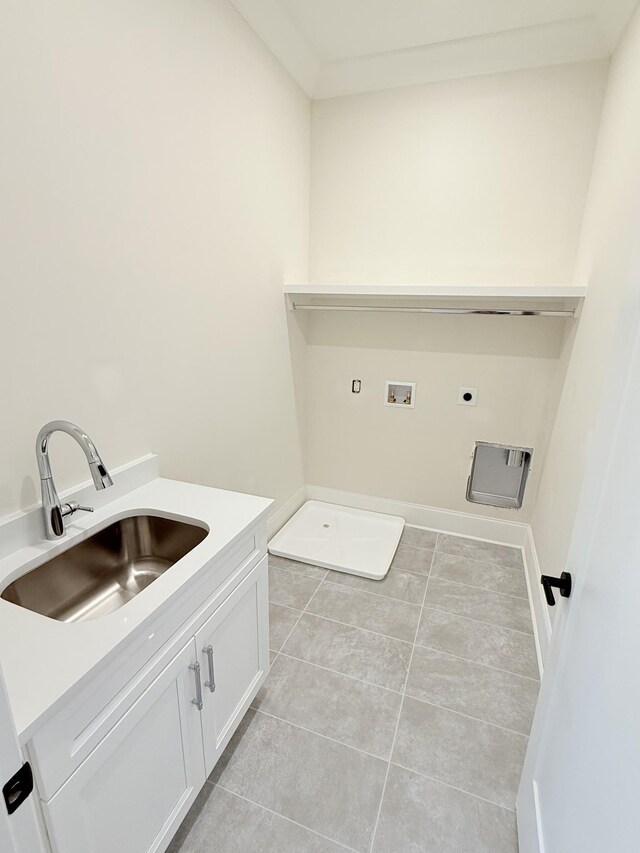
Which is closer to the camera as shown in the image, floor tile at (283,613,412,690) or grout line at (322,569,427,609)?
floor tile at (283,613,412,690)

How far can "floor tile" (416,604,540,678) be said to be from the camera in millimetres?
1769

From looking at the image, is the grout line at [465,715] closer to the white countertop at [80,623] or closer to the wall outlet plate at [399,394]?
the white countertop at [80,623]

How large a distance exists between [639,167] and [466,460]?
1657 millimetres

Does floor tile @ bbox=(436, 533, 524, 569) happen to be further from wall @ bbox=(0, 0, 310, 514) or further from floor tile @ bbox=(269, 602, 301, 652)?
wall @ bbox=(0, 0, 310, 514)

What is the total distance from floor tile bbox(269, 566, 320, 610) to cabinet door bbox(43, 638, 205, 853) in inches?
37.5

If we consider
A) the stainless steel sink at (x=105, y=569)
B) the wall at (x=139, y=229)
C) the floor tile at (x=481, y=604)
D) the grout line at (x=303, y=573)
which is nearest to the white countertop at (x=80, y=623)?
the stainless steel sink at (x=105, y=569)

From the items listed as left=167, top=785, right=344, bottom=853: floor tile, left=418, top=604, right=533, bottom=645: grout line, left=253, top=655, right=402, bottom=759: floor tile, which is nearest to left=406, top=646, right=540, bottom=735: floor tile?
left=253, top=655, right=402, bottom=759: floor tile

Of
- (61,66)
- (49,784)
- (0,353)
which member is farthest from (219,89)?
(49,784)

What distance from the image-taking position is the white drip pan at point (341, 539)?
238 centimetres

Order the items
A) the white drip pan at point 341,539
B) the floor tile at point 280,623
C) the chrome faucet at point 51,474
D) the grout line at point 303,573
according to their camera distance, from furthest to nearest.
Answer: the white drip pan at point 341,539, the grout line at point 303,573, the floor tile at point 280,623, the chrome faucet at point 51,474

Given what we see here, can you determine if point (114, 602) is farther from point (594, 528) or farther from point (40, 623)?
point (594, 528)

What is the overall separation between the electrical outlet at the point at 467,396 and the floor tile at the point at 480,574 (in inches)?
37.2

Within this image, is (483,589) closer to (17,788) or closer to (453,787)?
(453,787)

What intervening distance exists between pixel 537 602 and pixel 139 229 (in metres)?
2.33
